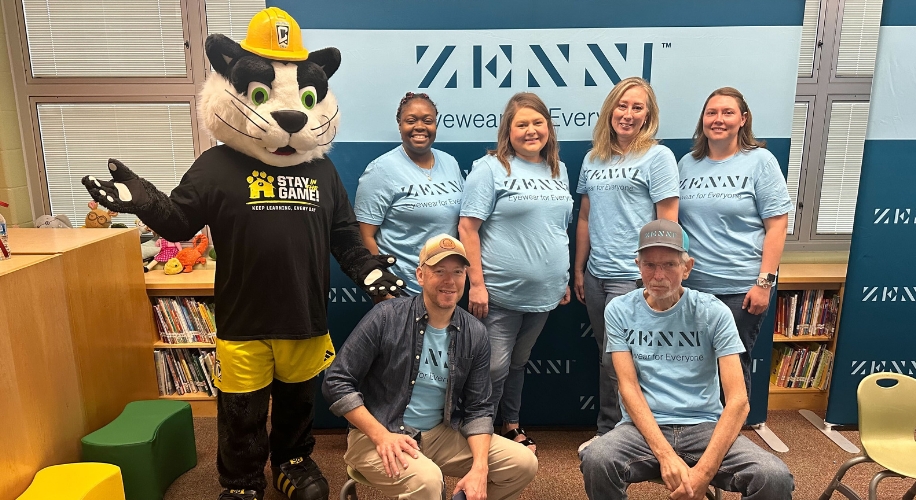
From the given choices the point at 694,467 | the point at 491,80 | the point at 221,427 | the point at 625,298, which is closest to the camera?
the point at 694,467

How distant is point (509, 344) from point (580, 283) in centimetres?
47

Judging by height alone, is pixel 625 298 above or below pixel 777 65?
below

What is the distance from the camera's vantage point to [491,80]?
8.32 ft

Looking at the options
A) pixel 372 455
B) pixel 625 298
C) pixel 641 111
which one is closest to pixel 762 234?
pixel 641 111

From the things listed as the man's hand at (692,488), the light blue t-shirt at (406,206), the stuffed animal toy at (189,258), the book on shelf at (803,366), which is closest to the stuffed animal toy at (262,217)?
the light blue t-shirt at (406,206)

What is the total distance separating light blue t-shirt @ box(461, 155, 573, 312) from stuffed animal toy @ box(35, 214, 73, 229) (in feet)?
7.92

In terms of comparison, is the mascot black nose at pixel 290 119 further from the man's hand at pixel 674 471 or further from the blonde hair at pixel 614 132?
the man's hand at pixel 674 471

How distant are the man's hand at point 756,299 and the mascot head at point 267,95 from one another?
181cm

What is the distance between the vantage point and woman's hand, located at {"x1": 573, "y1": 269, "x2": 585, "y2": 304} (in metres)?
2.60

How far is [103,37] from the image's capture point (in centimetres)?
329

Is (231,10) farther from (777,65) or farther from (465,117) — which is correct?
(777,65)

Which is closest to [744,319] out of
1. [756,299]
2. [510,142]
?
[756,299]

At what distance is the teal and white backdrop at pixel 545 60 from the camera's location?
2.48 m

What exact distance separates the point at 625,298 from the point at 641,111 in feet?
2.75
